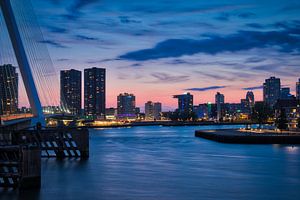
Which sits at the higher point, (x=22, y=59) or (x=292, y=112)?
(x=22, y=59)

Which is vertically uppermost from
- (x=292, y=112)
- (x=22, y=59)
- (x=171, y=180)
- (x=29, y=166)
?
(x=22, y=59)

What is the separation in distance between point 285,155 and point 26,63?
26.3m

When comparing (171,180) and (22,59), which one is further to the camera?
(22,59)

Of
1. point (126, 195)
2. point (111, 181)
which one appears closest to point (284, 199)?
point (126, 195)

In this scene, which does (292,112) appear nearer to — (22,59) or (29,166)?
(22,59)

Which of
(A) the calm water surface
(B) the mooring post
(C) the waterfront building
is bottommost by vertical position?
(A) the calm water surface

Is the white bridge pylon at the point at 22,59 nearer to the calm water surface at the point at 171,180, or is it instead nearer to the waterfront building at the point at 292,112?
the calm water surface at the point at 171,180

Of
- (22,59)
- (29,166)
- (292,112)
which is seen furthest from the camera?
(292,112)

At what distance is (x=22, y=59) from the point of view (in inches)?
1421

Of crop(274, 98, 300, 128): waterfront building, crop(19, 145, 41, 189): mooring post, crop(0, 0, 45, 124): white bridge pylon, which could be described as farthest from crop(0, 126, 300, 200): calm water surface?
crop(274, 98, 300, 128): waterfront building

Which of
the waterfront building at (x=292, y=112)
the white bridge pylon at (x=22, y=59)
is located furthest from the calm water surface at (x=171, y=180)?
the waterfront building at (x=292, y=112)

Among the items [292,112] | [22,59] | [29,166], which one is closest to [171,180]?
[29,166]

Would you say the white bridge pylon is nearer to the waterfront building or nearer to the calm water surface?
the calm water surface

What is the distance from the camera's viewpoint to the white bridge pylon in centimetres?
3369
